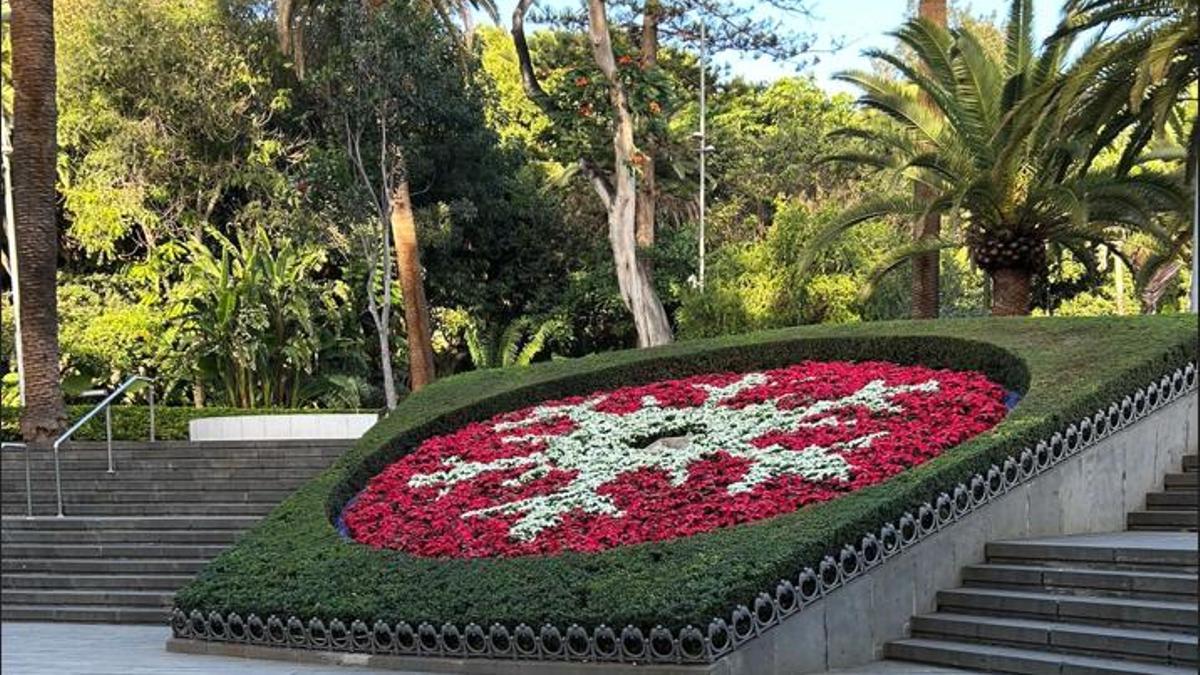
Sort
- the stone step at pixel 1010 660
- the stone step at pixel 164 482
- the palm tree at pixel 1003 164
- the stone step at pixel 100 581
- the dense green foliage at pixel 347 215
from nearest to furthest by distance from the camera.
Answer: the stone step at pixel 1010 660 < the stone step at pixel 100 581 < the stone step at pixel 164 482 < the palm tree at pixel 1003 164 < the dense green foliage at pixel 347 215

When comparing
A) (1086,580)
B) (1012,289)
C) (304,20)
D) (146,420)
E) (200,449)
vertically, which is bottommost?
(1086,580)

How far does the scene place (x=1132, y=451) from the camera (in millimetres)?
11375

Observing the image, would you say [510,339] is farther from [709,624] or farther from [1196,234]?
[1196,234]

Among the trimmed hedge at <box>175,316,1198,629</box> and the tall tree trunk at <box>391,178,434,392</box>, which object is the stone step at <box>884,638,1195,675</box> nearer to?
the trimmed hedge at <box>175,316,1198,629</box>

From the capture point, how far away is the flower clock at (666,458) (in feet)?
35.4

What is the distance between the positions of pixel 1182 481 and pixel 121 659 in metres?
8.21

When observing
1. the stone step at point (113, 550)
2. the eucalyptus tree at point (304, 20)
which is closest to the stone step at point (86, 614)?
the stone step at point (113, 550)

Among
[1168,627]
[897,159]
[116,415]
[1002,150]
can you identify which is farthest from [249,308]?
[1168,627]

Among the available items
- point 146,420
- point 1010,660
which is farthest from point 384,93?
point 1010,660

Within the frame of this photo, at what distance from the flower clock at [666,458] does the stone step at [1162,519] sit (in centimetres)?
126

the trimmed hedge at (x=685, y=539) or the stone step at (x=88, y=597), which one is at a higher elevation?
the trimmed hedge at (x=685, y=539)

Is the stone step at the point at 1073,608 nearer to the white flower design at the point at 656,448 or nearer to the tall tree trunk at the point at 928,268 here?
the white flower design at the point at 656,448

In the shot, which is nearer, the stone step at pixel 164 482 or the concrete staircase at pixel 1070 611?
the concrete staircase at pixel 1070 611

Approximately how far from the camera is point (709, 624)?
8562 mm
